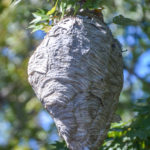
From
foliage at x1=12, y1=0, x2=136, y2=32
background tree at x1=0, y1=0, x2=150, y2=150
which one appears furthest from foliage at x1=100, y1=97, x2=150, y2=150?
foliage at x1=12, y1=0, x2=136, y2=32

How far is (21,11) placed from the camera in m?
4.00

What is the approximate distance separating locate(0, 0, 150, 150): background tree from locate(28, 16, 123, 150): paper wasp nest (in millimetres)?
324

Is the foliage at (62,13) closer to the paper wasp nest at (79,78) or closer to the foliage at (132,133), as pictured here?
the paper wasp nest at (79,78)

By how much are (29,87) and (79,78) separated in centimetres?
422

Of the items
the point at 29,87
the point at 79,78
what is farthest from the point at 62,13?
the point at 29,87

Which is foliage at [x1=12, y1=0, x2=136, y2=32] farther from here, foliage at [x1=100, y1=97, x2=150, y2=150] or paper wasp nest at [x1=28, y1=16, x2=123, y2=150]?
foliage at [x1=100, y1=97, x2=150, y2=150]

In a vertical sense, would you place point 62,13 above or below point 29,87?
above

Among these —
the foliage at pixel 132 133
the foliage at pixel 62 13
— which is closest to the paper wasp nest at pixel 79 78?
the foliage at pixel 62 13

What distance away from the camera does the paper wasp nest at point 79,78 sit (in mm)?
1914

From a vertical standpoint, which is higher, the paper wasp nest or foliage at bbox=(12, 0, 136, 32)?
foliage at bbox=(12, 0, 136, 32)

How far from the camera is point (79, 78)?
6.51ft

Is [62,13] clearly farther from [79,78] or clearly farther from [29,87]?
[29,87]

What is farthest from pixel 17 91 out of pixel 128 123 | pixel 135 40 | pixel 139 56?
pixel 128 123

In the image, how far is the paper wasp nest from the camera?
1.91m
